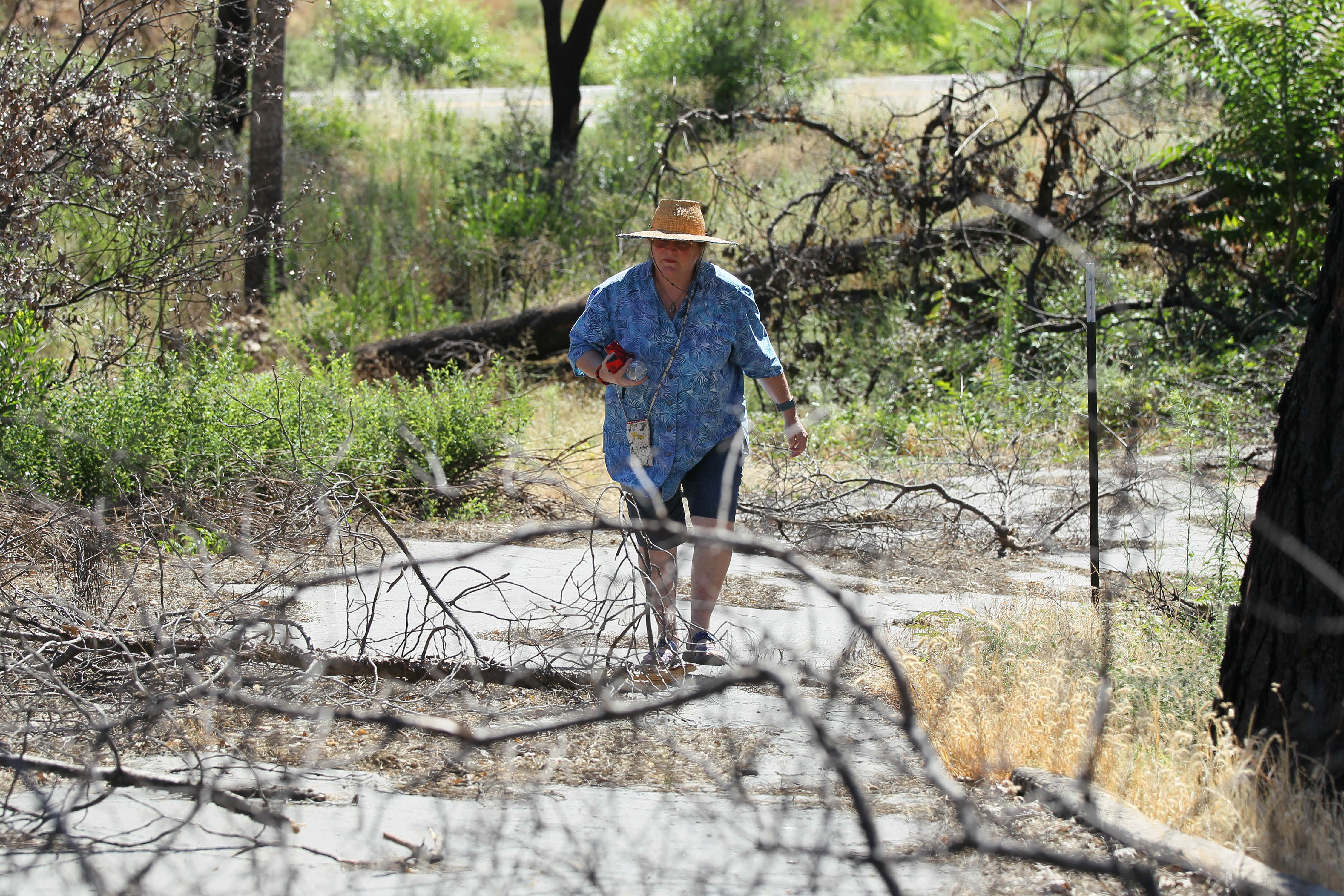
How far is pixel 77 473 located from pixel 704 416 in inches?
129

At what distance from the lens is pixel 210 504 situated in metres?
5.71

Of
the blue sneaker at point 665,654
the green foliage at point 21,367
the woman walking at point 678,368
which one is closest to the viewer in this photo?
the blue sneaker at point 665,654

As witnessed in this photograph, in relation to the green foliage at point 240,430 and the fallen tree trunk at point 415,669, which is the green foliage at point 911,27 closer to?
the green foliage at point 240,430

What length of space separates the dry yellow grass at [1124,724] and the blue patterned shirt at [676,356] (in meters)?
0.98

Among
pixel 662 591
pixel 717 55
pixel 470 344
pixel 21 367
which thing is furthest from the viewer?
pixel 717 55

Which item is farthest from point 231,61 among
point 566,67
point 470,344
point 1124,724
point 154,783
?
point 1124,724

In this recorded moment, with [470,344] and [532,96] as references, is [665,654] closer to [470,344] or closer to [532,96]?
[470,344]

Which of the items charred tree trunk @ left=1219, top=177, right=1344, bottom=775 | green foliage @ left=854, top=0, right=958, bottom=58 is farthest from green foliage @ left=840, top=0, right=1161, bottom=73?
charred tree trunk @ left=1219, top=177, right=1344, bottom=775

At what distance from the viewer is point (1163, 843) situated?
2.57 metres

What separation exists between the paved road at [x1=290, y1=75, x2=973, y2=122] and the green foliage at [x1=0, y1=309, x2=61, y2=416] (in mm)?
8640

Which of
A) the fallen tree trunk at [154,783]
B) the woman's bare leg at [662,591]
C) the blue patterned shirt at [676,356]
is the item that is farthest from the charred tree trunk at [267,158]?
the fallen tree trunk at [154,783]

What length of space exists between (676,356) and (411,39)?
22.7 metres

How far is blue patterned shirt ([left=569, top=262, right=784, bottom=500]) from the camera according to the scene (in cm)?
417

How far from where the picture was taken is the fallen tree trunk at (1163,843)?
2.37 metres
